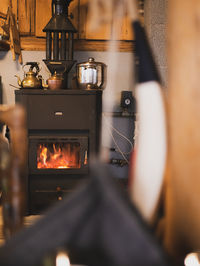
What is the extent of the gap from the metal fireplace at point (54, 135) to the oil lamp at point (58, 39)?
33 centimetres

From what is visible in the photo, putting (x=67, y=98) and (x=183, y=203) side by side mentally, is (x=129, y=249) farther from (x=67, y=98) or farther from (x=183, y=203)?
Answer: (x=67, y=98)

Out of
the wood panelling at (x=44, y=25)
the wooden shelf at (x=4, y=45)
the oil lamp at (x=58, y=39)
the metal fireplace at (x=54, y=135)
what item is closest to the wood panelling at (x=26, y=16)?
the wood panelling at (x=44, y=25)

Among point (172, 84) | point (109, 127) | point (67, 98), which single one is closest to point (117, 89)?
point (109, 127)

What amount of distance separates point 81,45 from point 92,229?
9.48 feet

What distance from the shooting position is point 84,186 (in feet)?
2.27

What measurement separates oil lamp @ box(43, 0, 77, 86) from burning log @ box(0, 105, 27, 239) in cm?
212

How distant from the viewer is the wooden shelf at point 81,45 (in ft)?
10.8

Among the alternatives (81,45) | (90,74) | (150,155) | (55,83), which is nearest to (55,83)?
(55,83)

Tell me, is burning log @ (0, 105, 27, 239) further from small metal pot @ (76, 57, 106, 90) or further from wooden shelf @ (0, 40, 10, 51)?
wooden shelf @ (0, 40, 10, 51)

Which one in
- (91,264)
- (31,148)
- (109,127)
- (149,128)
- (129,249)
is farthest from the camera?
(109,127)

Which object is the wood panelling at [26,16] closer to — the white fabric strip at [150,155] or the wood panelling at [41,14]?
the wood panelling at [41,14]

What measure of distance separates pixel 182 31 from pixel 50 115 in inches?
77.1

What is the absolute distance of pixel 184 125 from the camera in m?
0.86

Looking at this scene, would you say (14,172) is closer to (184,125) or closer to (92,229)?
(92,229)
